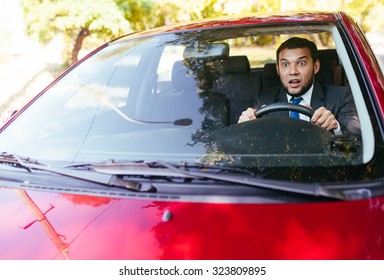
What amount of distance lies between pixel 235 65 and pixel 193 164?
1.12 m

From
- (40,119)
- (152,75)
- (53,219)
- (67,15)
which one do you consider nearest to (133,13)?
(67,15)

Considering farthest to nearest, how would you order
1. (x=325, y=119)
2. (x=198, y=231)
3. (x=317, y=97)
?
(x=317, y=97)
(x=325, y=119)
(x=198, y=231)

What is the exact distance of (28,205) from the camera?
1.70 meters

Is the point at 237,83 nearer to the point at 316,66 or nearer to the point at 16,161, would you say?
the point at 316,66

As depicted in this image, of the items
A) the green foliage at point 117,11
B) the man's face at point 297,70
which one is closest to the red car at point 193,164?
the man's face at point 297,70

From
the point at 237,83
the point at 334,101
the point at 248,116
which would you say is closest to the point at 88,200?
the point at 248,116

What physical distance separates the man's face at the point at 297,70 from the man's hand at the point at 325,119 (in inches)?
17.4

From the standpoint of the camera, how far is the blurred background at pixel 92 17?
9438 millimetres

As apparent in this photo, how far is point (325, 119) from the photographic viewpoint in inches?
84.0

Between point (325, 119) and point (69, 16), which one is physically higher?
point (69, 16)

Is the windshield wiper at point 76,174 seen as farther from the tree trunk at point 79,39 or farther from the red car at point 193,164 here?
the tree trunk at point 79,39
